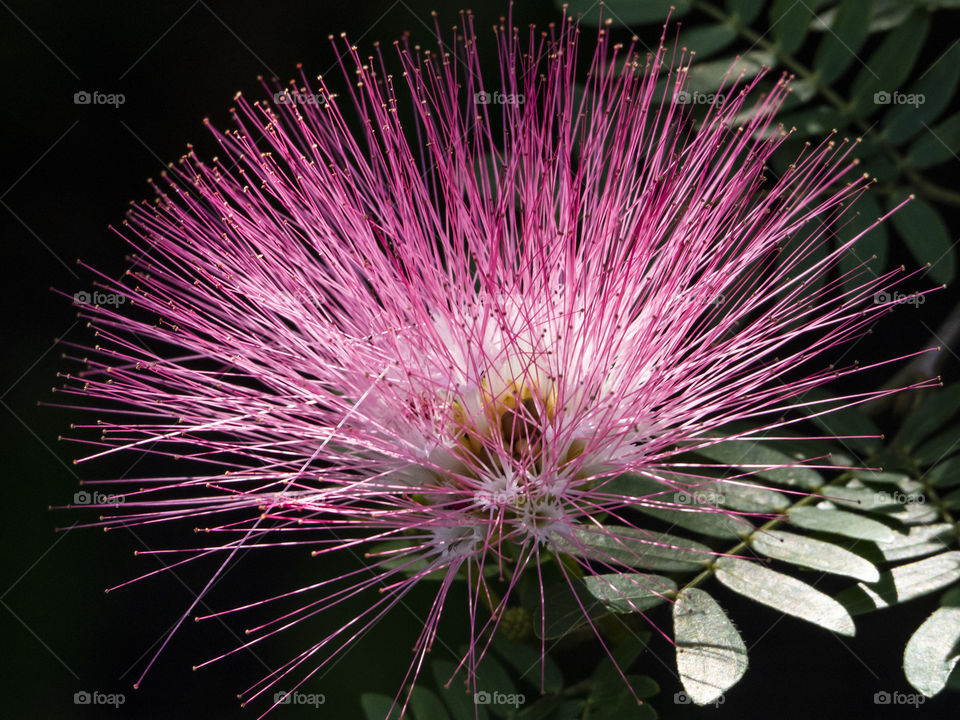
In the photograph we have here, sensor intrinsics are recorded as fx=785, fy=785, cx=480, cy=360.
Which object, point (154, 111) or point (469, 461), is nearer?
point (469, 461)

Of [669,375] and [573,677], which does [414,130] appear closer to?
[669,375]

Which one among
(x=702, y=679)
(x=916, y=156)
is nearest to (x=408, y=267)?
(x=702, y=679)

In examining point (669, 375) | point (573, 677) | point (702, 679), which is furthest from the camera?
point (573, 677)

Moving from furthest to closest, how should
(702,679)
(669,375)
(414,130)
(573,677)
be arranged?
(414,130), (573,677), (669,375), (702,679)

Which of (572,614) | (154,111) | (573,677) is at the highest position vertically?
(154,111)

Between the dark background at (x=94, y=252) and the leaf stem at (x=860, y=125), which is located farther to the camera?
the dark background at (x=94, y=252)

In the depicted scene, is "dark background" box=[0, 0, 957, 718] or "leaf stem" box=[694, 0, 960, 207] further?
"dark background" box=[0, 0, 957, 718]

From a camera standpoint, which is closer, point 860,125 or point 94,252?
point 860,125

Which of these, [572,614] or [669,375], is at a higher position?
[669,375]
